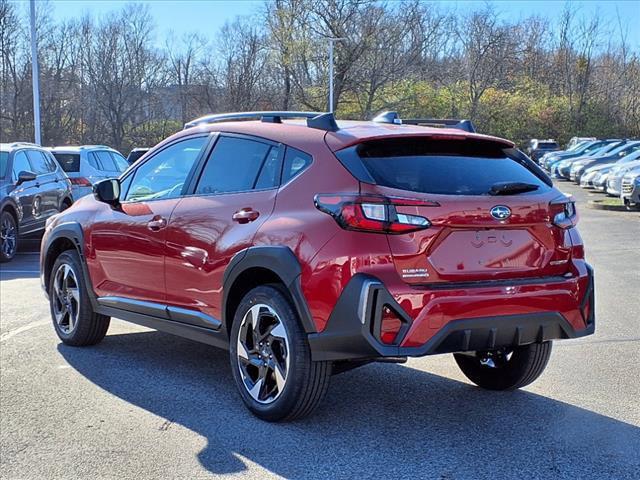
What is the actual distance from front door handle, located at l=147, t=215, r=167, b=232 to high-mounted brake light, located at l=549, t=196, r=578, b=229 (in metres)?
2.56

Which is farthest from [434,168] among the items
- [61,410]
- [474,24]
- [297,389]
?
[474,24]

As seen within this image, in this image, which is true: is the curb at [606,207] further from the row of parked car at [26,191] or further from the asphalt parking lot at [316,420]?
the asphalt parking lot at [316,420]

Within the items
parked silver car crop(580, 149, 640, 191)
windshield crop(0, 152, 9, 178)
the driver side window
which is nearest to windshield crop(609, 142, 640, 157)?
parked silver car crop(580, 149, 640, 191)

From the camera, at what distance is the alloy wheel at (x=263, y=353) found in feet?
15.2

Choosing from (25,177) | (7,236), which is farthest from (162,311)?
(25,177)

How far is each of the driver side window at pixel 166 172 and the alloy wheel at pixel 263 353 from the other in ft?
4.09

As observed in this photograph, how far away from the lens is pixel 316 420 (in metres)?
4.78

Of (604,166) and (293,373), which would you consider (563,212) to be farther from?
(604,166)

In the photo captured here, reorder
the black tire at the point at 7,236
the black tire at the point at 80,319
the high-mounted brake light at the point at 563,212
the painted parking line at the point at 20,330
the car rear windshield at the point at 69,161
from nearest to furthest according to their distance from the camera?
the high-mounted brake light at the point at 563,212 < the black tire at the point at 80,319 < the painted parking line at the point at 20,330 < the black tire at the point at 7,236 < the car rear windshield at the point at 69,161

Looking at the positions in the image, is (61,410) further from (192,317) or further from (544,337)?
(544,337)

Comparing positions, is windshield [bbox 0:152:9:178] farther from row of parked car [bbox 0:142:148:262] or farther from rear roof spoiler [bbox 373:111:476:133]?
rear roof spoiler [bbox 373:111:476:133]

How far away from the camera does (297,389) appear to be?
4.48 m

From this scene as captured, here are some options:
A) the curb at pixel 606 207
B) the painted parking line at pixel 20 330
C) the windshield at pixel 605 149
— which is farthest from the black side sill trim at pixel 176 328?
the windshield at pixel 605 149

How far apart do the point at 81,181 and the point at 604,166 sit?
1903 cm
